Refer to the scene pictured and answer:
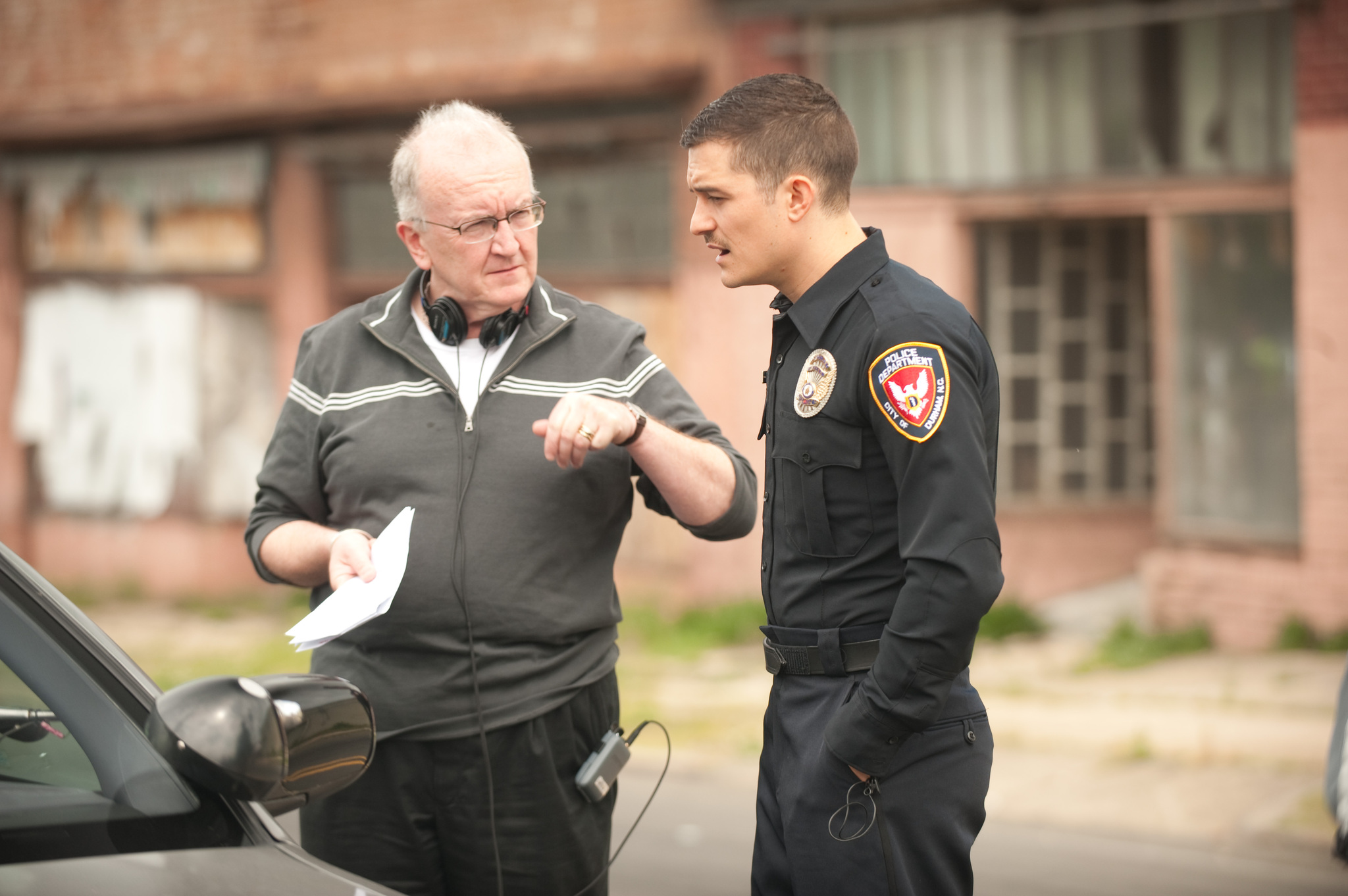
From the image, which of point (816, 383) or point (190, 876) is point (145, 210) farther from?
point (190, 876)

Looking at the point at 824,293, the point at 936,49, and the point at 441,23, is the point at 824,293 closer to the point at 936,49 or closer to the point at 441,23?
the point at 936,49

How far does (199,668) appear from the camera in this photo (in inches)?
354

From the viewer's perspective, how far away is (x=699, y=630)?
9.27 m

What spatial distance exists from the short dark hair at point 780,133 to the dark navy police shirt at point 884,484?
17cm

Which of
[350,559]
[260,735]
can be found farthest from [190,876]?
[350,559]

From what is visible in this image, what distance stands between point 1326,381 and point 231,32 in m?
8.47

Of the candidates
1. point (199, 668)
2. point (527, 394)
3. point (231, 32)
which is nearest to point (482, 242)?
point (527, 394)

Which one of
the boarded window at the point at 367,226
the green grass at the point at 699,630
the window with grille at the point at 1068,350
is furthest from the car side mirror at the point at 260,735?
the boarded window at the point at 367,226

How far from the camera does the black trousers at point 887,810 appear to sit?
94.7 inches

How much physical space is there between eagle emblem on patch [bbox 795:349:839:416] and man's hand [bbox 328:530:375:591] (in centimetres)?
87

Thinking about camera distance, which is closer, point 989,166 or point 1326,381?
point 1326,381

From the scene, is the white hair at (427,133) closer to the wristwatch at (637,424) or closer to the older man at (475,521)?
the older man at (475,521)

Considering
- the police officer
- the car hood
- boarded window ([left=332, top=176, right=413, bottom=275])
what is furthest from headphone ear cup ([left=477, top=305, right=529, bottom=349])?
boarded window ([left=332, top=176, right=413, bottom=275])

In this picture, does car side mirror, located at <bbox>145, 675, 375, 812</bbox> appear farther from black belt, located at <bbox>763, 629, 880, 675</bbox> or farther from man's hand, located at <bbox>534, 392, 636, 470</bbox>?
black belt, located at <bbox>763, 629, 880, 675</bbox>
